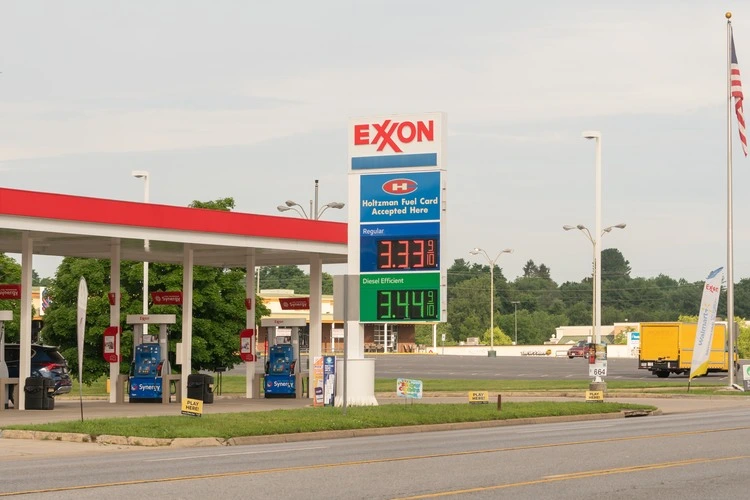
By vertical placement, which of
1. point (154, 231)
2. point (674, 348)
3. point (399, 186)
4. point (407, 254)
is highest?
point (399, 186)

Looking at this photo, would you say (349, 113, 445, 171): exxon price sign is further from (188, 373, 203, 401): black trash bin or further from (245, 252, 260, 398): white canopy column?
(245, 252, 260, 398): white canopy column

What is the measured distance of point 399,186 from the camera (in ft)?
99.0

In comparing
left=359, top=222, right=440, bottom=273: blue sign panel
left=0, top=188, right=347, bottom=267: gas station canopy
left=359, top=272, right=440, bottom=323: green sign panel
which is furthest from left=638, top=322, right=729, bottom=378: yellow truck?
left=359, top=272, right=440, bottom=323: green sign panel

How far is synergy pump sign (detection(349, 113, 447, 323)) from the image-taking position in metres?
29.0

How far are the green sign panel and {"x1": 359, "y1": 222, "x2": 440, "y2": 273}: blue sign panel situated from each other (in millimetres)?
210

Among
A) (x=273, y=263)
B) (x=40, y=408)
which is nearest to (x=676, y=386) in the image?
(x=273, y=263)

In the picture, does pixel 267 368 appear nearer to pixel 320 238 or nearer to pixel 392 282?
pixel 320 238

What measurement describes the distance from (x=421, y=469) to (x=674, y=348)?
45974mm

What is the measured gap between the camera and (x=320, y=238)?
119 ft

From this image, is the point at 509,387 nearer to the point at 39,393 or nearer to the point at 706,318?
the point at 706,318

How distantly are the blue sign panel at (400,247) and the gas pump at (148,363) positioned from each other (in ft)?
25.5

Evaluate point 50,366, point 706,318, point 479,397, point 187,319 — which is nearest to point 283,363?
point 187,319

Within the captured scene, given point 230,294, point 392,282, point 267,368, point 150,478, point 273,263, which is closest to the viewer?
point 150,478

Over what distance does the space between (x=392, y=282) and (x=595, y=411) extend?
6658 millimetres
